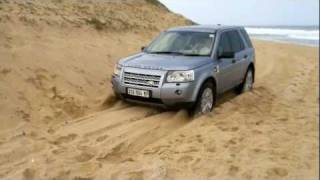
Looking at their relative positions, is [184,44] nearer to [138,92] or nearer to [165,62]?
[165,62]

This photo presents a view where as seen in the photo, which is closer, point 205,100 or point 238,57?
point 205,100

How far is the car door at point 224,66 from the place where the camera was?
361 inches

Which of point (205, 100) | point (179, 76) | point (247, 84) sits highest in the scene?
point (179, 76)

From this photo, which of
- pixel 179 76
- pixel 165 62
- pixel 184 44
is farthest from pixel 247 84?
pixel 179 76

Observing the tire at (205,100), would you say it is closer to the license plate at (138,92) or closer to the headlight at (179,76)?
the headlight at (179,76)

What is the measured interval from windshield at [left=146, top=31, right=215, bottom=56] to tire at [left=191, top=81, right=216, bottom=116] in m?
0.72

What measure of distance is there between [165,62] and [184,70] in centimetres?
48

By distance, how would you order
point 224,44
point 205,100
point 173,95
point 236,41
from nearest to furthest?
point 173,95 → point 205,100 → point 224,44 → point 236,41

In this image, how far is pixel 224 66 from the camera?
9.38m

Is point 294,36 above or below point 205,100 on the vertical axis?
below

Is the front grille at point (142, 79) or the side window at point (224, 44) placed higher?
the side window at point (224, 44)

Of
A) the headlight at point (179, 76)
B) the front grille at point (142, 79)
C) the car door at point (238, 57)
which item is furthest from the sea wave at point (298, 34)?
the front grille at point (142, 79)

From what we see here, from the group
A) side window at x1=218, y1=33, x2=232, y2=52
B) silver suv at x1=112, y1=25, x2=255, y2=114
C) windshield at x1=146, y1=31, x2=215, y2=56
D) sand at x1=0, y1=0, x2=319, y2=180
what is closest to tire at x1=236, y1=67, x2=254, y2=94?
sand at x1=0, y1=0, x2=319, y2=180

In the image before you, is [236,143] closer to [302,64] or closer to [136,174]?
[136,174]
